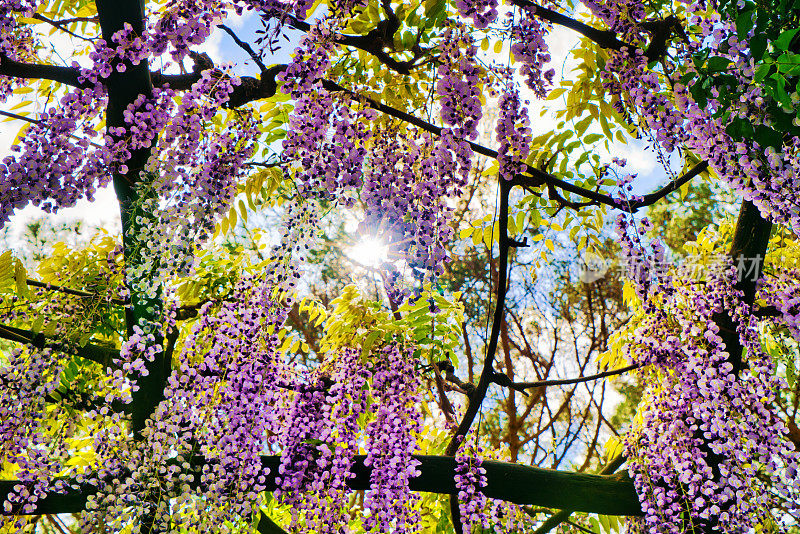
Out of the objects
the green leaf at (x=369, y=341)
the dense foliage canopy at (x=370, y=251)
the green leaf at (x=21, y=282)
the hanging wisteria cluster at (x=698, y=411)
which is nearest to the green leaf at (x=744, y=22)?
the dense foliage canopy at (x=370, y=251)

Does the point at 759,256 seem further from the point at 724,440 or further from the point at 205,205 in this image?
the point at 205,205

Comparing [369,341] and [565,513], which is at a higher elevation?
[369,341]

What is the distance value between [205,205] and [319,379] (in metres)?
1.33

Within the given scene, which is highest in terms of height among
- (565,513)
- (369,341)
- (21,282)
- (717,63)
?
(717,63)

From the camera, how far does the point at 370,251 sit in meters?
2.49

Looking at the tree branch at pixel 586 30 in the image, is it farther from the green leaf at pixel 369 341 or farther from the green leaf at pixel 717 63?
the green leaf at pixel 369 341

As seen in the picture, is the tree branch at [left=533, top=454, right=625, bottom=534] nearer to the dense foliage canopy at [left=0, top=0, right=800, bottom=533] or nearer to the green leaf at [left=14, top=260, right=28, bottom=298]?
the dense foliage canopy at [left=0, top=0, right=800, bottom=533]

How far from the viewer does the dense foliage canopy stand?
77.8 inches

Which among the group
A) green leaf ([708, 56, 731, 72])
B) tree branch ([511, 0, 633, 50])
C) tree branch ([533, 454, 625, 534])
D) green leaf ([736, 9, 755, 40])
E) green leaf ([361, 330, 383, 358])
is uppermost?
tree branch ([511, 0, 633, 50])

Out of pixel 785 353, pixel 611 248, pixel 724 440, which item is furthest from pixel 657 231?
pixel 724 440

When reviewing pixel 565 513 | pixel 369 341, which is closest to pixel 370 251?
pixel 369 341

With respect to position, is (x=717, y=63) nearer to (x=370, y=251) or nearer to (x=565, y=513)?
(x=370, y=251)

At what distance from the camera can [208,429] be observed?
2277mm

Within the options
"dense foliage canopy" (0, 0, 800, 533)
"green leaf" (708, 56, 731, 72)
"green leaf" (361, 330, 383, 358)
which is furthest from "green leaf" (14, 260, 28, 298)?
"green leaf" (708, 56, 731, 72)
